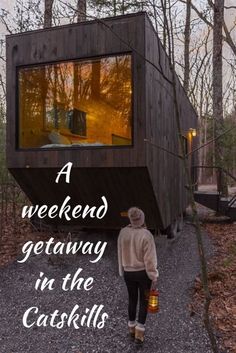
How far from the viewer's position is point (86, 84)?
721 centimetres

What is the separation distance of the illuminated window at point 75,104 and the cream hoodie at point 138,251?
8.37 feet

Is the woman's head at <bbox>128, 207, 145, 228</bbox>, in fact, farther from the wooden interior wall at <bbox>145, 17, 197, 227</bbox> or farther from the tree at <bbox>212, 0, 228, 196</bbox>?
the tree at <bbox>212, 0, 228, 196</bbox>

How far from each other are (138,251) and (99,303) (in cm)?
178

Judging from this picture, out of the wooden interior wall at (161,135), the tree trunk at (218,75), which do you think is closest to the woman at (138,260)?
the wooden interior wall at (161,135)

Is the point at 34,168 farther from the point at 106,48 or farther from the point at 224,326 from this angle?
the point at 224,326

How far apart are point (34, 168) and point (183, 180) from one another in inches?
197

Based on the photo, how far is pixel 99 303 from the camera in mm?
5770

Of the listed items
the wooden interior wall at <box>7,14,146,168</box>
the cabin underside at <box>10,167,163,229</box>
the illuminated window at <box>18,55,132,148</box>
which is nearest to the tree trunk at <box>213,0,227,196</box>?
the cabin underside at <box>10,167,163,229</box>

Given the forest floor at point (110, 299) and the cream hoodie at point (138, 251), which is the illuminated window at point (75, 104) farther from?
the cream hoodie at point (138, 251)

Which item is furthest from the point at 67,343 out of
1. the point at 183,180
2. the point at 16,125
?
the point at 183,180

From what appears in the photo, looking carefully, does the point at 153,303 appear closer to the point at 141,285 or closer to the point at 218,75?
the point at 141,285

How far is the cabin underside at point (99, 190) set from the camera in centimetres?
696

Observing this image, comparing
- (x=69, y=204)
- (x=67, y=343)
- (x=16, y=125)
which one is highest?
(x=16, y=125)

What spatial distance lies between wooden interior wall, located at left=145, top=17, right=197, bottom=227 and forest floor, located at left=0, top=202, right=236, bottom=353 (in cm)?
105
